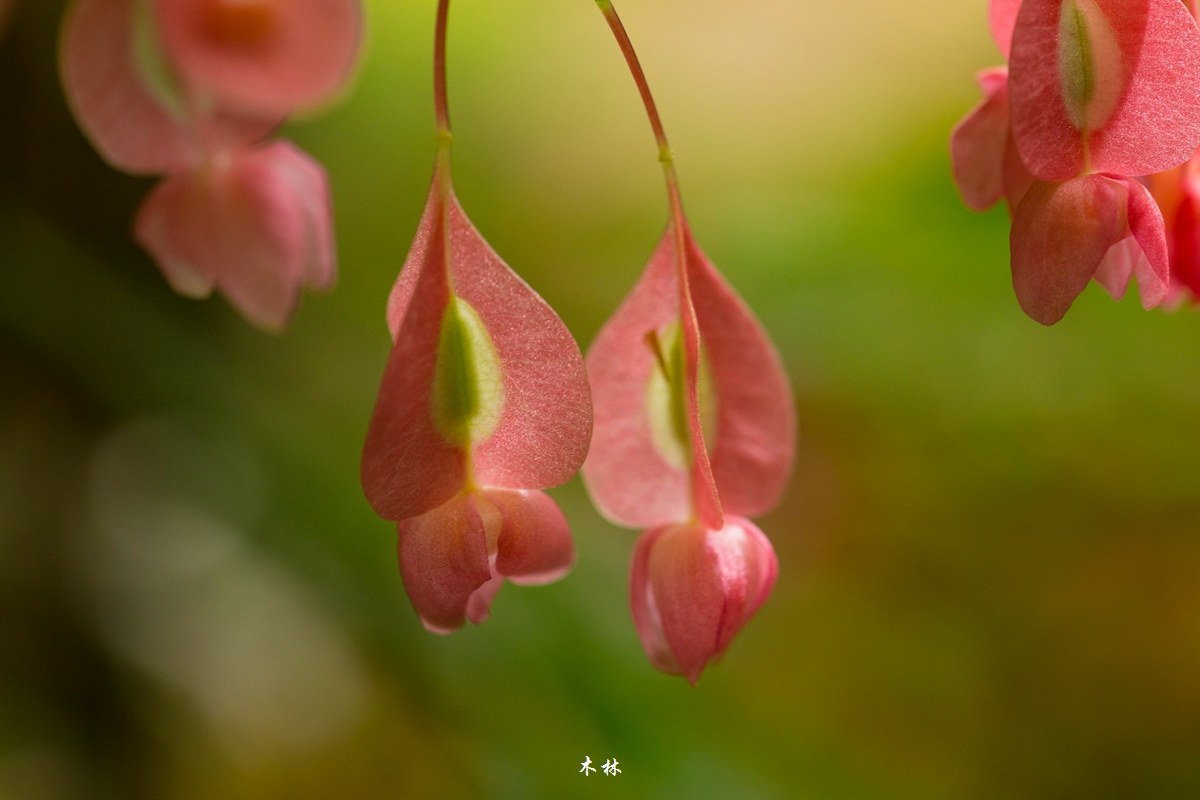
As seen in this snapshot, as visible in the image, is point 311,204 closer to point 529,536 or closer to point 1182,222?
point 529,536

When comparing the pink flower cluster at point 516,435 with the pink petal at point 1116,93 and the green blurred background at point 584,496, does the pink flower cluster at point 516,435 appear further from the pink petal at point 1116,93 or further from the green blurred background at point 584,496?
the green blurred background at point 584,496

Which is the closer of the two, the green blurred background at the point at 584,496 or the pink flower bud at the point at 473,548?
the pink flower bud at the point at 473,548

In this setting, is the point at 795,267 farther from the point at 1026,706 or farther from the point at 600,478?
the point at 600,478

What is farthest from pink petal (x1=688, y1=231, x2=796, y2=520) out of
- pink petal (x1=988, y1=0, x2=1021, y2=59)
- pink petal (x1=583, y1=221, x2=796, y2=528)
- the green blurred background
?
the green blurred background

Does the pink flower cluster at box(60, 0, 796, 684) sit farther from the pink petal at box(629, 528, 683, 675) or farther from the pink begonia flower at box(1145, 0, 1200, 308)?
the pink begonia flower at box(1145, 0, 1200, 308)

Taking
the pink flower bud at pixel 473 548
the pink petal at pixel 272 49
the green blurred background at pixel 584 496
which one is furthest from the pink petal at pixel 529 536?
the green blurred background at pixel 584 496

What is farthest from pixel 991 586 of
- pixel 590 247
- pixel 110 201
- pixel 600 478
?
pixel 110 201
